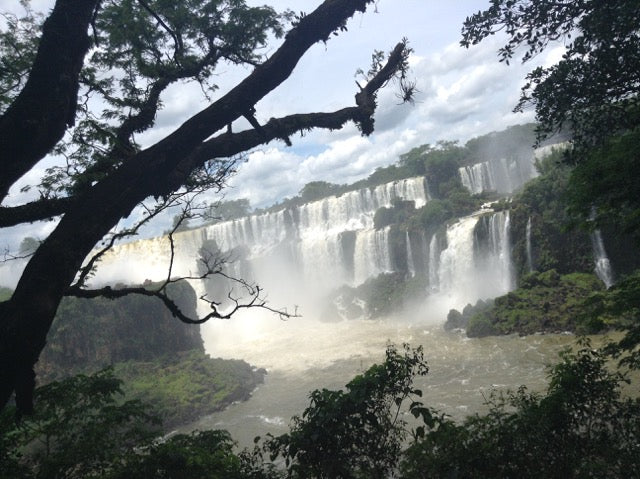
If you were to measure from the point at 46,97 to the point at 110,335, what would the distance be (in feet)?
85.1

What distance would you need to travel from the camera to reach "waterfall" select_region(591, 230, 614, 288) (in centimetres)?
2034

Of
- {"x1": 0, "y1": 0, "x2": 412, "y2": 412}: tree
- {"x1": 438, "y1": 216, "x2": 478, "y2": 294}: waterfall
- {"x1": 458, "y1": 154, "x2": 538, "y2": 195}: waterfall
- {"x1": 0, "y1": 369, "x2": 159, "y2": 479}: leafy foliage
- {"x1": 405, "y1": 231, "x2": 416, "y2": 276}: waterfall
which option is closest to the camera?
{"x1": 0, "y1": 0, "x2": 412, "y2": 412}: tree

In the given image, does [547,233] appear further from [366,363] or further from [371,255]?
[371,255]

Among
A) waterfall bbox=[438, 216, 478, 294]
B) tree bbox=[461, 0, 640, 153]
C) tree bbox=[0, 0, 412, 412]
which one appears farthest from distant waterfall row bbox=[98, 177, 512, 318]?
tree bbox=[0, 0, 412, 412]

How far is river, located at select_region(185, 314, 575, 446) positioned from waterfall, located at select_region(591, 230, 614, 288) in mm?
4633

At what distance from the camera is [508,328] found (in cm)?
2005

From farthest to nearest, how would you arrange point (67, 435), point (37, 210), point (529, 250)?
point (529, 250)
point (67, 435)
point (37, 210)

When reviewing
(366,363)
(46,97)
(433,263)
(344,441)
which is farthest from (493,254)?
(46,97)

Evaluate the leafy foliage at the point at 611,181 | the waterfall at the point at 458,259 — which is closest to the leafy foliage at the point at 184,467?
the leafy foliage at the point at 611,181

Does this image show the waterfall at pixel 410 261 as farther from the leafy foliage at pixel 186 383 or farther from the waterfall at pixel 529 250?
the leafy foliage at pixel 186 383

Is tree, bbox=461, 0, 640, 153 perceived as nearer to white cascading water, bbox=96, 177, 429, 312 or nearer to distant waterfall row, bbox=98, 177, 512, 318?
distant waterfall row, bbox=98, 177, 512, 318

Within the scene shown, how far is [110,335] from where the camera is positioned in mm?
25578

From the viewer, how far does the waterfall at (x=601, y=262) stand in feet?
66.7

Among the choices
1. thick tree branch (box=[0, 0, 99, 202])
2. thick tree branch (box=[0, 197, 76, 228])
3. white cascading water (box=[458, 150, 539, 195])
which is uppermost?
white cascading water (box=[458, 150, 539, 195])
